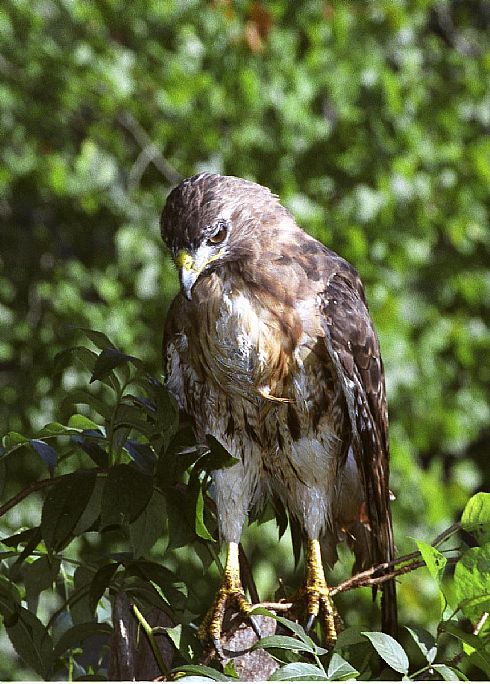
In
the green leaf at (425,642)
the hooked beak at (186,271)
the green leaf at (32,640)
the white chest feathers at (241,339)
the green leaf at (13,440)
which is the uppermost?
the hooked beak at (186,271)

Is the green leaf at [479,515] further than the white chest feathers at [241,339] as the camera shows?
No

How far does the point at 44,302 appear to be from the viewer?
3.40 m

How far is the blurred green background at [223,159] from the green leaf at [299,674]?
205 centimetres

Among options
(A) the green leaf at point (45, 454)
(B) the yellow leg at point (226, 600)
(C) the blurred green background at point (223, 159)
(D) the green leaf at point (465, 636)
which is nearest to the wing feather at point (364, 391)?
(B) the yellow leg at point (226, 600)

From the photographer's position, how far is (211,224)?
147cm

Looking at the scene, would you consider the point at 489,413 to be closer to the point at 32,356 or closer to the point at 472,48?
the point at 472,48

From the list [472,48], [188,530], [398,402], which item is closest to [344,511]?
[188,530]

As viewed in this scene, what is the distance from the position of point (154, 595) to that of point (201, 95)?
87.9 inches

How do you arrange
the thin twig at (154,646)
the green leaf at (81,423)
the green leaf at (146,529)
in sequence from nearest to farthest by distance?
the thin twig at (154,646) → the green leaf at (146,529) → the green leaf at (81,423)

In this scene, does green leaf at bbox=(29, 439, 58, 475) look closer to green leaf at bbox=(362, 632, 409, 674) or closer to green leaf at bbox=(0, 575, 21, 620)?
green leaf at bbox=(0, 575, 21, 620)

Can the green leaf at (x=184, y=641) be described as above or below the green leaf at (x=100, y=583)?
below

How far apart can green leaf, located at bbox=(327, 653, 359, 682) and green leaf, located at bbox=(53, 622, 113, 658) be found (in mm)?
375

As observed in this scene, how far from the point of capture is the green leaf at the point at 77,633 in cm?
132

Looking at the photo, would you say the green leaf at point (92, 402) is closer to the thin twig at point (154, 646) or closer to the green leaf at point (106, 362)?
the green leaf at point (106, 362)
